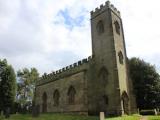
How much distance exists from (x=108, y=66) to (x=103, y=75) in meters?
1.63

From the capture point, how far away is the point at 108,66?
98.4ft

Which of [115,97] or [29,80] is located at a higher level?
[29,80]

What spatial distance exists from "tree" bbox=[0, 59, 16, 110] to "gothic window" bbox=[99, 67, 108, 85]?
76.3ft

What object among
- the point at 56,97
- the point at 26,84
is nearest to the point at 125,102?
the point at 56,97

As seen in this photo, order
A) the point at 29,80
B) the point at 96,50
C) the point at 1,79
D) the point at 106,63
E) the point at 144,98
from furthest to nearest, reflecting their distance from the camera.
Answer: the point at 29,80 → the point at 1,79 → the point at 144,98 → the point at 96,50 → the point at 106,63

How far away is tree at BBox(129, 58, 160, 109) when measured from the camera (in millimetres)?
34969

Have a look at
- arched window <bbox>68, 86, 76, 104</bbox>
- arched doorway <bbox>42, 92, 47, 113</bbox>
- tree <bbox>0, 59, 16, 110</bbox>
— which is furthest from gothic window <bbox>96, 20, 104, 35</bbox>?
tree <bbox>0, 59, 16, 110</bbox>

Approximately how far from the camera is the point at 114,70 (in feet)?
94.1

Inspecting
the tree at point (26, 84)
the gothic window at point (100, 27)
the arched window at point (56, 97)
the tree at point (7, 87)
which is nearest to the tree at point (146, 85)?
the gothic window at point (100, 27)

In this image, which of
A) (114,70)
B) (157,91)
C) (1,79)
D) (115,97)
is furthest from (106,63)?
(1,79)

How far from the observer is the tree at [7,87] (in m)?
43.2

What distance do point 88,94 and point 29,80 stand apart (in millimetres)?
34669

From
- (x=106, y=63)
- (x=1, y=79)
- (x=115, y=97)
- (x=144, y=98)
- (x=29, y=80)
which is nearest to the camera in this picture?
(x=115, y=97)

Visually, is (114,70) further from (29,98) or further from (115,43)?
(29,98)
